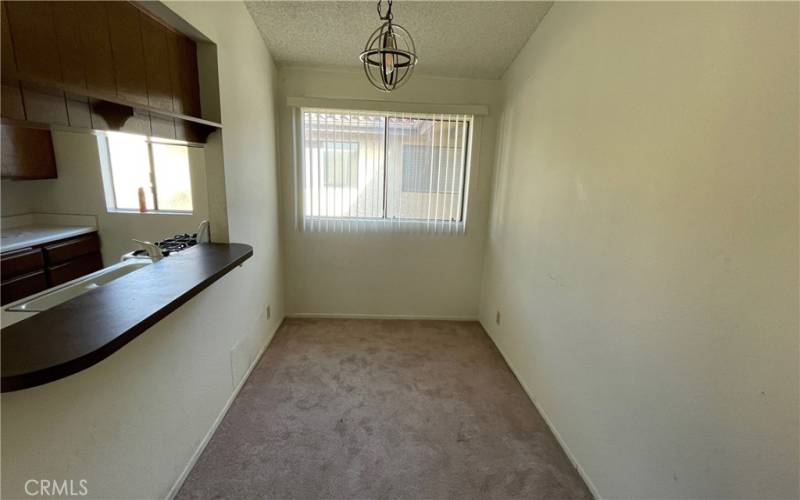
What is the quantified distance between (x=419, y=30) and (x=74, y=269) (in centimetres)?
252

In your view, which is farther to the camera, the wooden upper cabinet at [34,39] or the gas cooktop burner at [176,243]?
the gas cooktop burner at [176,243]

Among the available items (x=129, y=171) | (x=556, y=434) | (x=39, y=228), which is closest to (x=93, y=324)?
(x=39, y=228)

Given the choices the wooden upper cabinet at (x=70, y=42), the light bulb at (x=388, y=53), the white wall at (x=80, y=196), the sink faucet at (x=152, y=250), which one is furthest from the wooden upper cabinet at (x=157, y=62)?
the light bulb at (x=388, y=53)

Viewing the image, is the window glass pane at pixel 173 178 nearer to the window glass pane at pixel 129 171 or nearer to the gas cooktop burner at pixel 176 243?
the window glass pane at pixel 129 171

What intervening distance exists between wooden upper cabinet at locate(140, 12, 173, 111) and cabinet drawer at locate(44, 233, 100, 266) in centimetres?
81

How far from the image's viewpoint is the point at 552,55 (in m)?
2.15

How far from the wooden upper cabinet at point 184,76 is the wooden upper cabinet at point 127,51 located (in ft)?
0.65

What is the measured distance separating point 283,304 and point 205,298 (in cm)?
168

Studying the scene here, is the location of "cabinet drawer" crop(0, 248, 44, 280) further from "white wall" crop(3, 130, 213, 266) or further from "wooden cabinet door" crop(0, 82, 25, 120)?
"wooden cabinet door" crop(0, 82, 25, 120)

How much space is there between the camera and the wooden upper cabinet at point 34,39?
3.04 feet

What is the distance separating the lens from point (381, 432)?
1.96 m

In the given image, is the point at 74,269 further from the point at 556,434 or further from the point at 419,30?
the point at 556,434

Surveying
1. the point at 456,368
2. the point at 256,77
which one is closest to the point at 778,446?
the point at 456,368

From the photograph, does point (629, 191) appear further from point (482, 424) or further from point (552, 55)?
point (482, 424)
